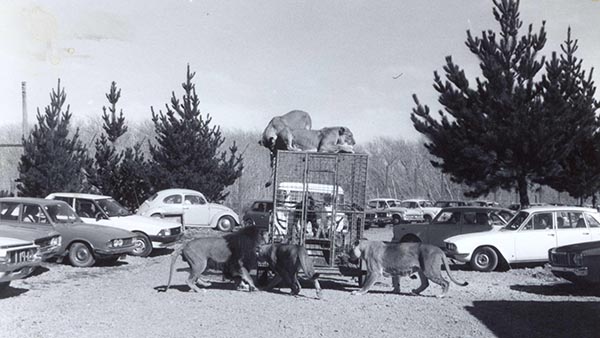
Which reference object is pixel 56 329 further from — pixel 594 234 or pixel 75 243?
pixel 594 234

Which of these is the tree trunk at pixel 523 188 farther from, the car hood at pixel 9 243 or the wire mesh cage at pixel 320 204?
the car hood at pixel 9 243

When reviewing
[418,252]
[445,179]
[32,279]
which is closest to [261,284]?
[418,252]

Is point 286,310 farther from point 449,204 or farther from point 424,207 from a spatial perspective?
point 449,204

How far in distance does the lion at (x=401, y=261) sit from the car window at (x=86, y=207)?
327 inches

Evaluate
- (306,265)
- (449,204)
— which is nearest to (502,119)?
(306,265)

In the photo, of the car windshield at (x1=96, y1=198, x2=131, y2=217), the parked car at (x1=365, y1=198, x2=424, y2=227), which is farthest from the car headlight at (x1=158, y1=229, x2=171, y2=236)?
the parked car at (x1=365, y1=198, x2=424, y2=227)

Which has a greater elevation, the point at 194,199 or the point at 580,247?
the point at 194,199

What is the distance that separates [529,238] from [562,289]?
2.26 metres

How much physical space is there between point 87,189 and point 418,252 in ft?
57.4

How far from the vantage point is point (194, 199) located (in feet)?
75.6

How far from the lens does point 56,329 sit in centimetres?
723

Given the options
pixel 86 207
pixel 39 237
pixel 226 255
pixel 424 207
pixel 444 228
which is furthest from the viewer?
pixel 424 207

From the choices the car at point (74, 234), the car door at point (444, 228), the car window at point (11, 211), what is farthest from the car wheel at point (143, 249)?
the car door at point (444, 228)

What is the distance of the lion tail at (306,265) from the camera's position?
9836mm
